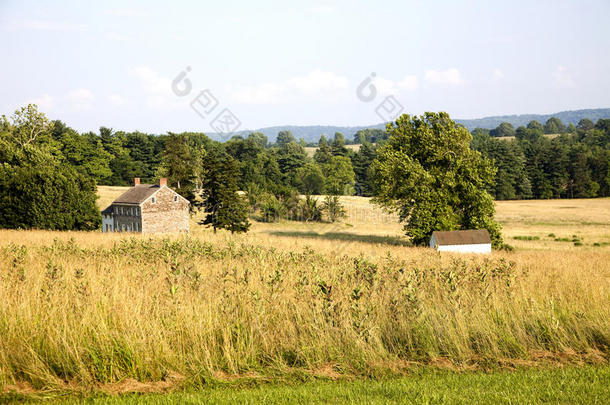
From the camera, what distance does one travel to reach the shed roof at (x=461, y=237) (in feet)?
109

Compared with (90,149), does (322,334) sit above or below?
below

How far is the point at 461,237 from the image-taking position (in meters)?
33.5

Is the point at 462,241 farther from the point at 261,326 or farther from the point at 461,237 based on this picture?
the point at 261,326

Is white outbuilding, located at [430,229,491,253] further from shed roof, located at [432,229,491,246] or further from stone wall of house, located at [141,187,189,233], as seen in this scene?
stone wall of house, located at [141,187,189,233]

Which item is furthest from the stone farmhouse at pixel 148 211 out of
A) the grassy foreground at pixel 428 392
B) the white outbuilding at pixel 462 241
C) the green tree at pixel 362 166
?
the green tree at pixel 362 166

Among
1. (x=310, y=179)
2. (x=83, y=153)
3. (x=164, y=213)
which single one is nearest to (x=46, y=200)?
(x=164, y=213)

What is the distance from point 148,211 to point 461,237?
35372 millimetres

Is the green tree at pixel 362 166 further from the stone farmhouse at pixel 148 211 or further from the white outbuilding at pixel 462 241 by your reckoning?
the white outbuilding at pixel 462 241

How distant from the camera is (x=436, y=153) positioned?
37812 millimetres

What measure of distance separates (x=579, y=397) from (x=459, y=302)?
10.4 feet

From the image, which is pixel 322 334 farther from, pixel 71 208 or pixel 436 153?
pixel 71 208

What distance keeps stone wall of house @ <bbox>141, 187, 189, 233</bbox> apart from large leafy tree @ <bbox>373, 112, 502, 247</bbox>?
2700 cm

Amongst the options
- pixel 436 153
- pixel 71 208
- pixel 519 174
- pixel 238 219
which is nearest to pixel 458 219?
pixel 436 153

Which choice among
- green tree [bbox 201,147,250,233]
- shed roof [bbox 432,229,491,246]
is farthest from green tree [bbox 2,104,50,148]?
shed roof [bbox 432,229,491,246]
